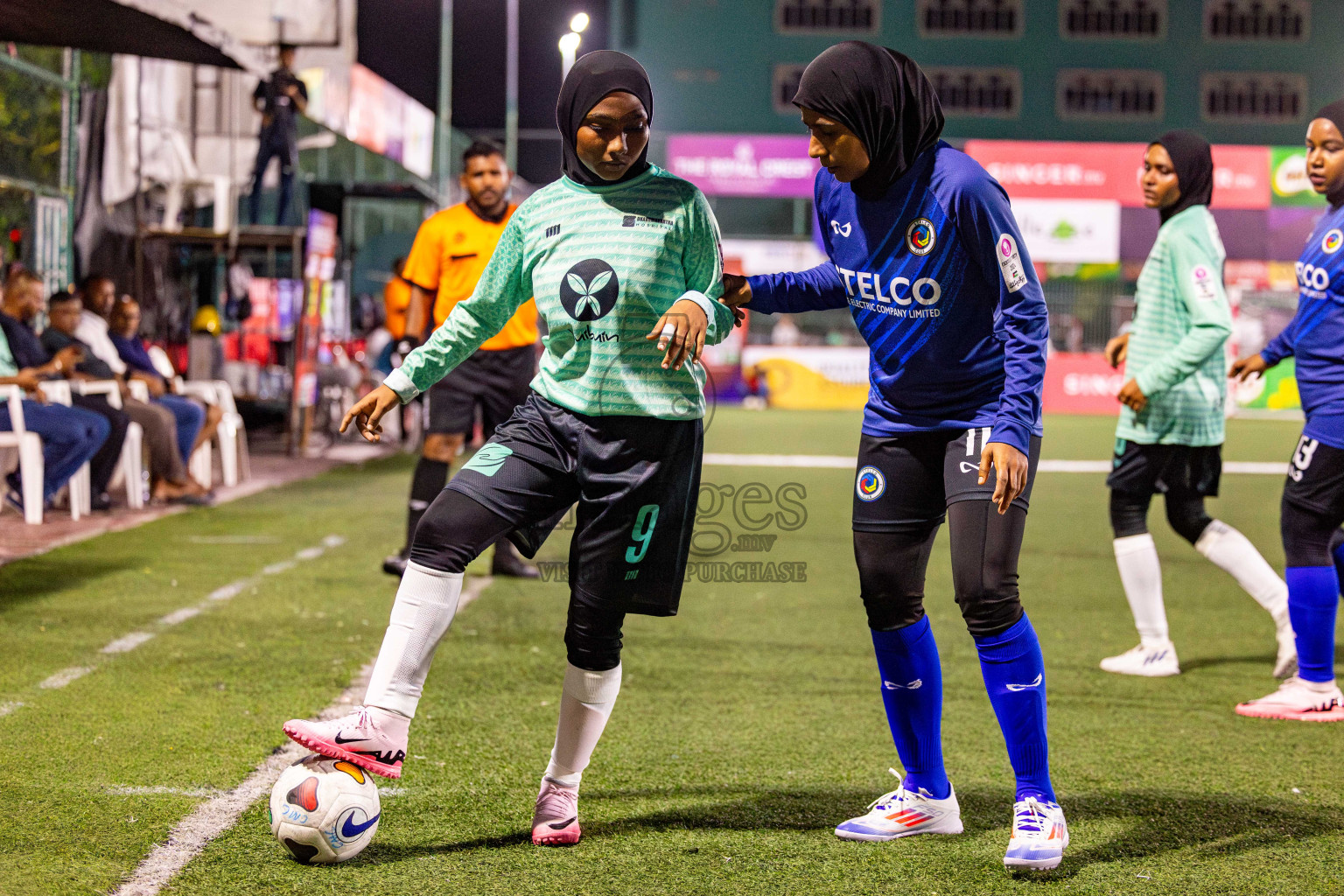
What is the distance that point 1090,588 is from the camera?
768 centimetres

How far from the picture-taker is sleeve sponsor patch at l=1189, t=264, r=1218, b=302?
5.21 metres

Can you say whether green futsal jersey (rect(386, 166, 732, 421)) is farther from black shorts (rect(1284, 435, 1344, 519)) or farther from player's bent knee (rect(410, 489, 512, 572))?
black shorts (rect(1284, 435, 1344, 519))

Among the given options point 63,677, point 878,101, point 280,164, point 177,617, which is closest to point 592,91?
point 878,101

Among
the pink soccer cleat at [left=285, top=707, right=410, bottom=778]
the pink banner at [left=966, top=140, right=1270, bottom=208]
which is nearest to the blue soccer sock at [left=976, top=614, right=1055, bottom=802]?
the pink soccer cleat at [left=285, top=707, right=410, bottom=778]

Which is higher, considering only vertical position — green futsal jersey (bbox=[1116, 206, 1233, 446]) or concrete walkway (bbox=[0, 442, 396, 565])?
Result: green futsal jersey (bbox=[1116, 206, 1233, 446])

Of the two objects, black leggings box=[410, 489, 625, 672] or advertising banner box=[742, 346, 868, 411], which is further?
advertising banner box=[742, 346, 868, 411]

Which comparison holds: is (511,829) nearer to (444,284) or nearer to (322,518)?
(444,284)

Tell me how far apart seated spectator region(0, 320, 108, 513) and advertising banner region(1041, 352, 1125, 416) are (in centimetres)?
2202

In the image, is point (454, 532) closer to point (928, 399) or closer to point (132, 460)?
point (928, 399)

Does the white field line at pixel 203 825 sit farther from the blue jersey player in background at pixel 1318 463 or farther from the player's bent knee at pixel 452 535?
the blue jersey player in background at pixel 1318 463

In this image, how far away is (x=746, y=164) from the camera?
31047mm

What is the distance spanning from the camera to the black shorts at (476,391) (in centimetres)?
712

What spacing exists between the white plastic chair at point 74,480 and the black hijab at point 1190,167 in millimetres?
6773

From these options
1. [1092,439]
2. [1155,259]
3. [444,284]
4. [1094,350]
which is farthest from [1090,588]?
[1094,350]
